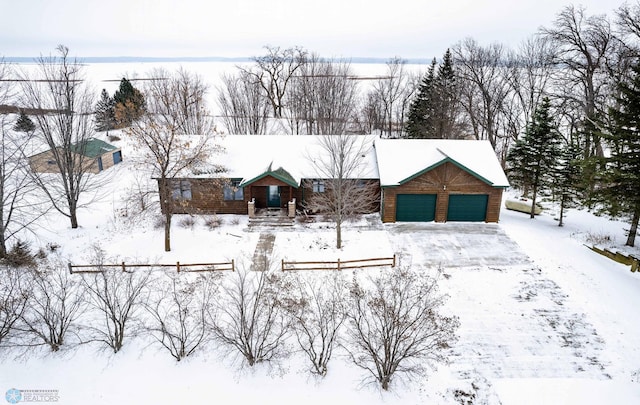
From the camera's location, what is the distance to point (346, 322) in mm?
14805

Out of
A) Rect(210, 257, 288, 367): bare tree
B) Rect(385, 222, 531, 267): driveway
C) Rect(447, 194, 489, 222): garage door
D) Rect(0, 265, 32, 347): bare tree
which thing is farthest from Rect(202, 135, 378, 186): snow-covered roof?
Rect(0, 265, 32, 347): bare tree

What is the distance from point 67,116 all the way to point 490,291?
23.3m

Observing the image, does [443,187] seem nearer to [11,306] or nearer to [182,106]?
[182,106]

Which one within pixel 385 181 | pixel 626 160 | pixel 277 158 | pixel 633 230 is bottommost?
pixel 633 230

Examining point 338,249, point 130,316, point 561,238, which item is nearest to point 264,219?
point 338,249

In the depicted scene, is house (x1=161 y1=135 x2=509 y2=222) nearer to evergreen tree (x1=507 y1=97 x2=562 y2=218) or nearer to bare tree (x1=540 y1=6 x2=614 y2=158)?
evergreen tree (x1=507 y1=97 x2=562 y2=218)

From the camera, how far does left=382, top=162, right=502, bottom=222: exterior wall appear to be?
23.7m

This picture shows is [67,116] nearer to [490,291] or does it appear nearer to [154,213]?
[154,213]

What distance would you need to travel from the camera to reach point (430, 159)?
24.4 meters

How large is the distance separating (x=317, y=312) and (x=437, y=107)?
27644 mm

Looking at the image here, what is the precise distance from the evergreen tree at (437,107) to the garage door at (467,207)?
1355 centimetres

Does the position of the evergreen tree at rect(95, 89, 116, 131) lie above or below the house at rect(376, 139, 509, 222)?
above

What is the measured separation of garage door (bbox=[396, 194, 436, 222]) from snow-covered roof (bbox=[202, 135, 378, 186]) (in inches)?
92.2

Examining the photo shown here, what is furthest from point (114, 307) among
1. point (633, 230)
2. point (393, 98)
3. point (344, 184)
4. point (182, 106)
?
point (393, 98)
